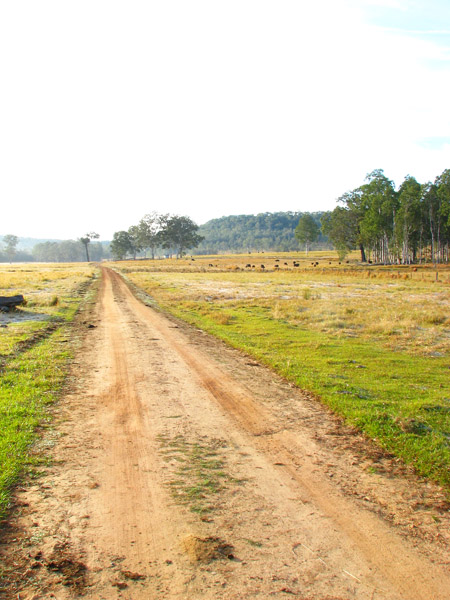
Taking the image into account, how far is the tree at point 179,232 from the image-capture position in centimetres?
16200

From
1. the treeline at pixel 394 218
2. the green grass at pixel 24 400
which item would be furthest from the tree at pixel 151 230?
the green grass at pixel 24 400

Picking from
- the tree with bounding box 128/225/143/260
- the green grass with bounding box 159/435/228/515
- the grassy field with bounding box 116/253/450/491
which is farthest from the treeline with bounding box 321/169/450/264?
the tree with bounding box 128/225/143/260

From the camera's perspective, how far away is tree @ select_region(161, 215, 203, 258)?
162 metres

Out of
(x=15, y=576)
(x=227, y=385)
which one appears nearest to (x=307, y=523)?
(x=15, y=576)

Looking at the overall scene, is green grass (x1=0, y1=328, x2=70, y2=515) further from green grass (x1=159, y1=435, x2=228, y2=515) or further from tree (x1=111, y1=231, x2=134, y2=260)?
tree (x1=111, y1=231, x2=134, y2=260)

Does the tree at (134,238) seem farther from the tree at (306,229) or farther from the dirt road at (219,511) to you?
the dirt road at (219,511)

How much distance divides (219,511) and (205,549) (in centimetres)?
72

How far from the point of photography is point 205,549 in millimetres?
4516

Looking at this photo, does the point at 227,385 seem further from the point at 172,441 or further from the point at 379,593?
the point at 379,593

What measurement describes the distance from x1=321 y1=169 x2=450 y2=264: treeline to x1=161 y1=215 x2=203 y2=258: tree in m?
75.4

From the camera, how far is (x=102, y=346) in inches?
584

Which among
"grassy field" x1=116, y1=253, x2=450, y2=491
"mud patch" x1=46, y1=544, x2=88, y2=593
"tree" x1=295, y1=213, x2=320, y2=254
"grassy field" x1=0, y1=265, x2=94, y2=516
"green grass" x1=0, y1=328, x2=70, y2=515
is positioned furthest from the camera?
"tree" x1=295, y1=213, x2=320, y2=254

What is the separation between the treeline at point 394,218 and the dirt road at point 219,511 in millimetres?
71390

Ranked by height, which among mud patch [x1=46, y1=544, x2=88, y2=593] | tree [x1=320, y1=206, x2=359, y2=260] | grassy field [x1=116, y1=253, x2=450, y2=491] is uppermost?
tree [x1=320, y1=206, x2=359, y2=260]
